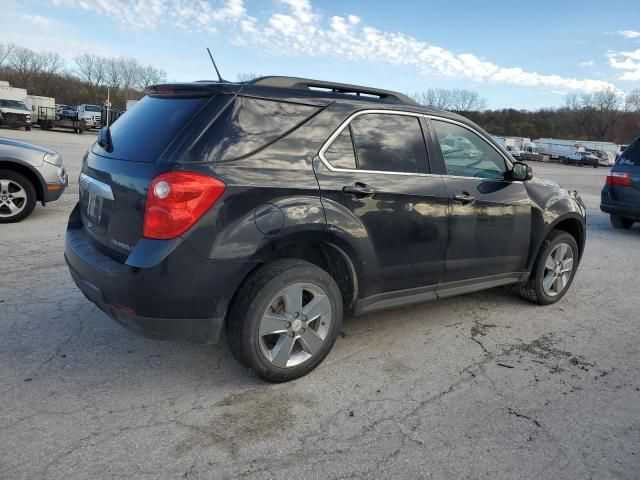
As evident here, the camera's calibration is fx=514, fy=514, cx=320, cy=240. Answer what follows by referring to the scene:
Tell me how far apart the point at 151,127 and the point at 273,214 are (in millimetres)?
969

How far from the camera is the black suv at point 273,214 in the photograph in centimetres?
279

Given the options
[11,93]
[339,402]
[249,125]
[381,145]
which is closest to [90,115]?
[11,93]

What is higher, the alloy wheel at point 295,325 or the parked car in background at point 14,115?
the parked car in background at point 14,115

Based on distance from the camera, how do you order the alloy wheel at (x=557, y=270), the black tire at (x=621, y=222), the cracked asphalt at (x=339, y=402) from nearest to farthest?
the cracked asphalt at (x=339, y=402)
the alloy wheel at (x=557, y=270)
the black tire at (x=621, y=222)

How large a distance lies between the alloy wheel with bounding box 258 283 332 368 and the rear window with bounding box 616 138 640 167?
8.46 meters

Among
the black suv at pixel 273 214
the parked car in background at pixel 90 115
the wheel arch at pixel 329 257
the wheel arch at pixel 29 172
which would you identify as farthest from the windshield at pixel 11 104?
the wheel arch at pixel 329 257

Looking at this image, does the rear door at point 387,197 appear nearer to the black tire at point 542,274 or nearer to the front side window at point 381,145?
the front side window at point 381,145

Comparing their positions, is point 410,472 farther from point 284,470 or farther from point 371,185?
point 371,185

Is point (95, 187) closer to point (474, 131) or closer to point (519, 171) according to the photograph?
point (474, 131)

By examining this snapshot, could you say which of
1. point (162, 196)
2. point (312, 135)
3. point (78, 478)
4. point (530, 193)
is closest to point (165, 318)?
point (162, 196)

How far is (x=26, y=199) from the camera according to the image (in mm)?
6988

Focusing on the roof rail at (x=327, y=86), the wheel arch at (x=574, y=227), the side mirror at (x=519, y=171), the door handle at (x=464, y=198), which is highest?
the roof rail at (x=327, y=86)

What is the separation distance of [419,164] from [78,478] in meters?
2.82

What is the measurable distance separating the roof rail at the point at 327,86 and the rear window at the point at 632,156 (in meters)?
7.30
